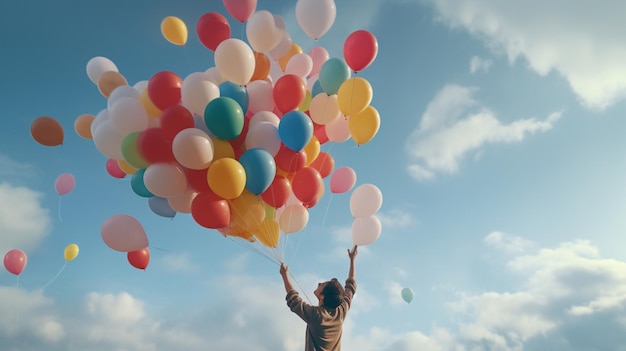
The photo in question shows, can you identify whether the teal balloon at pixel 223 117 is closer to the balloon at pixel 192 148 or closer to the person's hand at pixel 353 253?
the balloon at pixel 192 148

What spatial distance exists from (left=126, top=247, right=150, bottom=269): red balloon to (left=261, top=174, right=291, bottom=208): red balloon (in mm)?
1941

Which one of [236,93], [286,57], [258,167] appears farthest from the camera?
[286,57]

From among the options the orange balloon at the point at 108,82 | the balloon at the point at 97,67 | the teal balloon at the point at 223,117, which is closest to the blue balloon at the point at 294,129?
the teal balloon at the point at 223,117

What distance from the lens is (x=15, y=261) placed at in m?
7.57

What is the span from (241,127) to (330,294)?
82.9 inches

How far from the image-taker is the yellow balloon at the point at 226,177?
4.34m

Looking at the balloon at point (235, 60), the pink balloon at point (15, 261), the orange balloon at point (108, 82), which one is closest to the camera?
the balloon at point (235, 60)

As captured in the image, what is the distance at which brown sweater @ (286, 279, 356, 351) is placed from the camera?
3512mm

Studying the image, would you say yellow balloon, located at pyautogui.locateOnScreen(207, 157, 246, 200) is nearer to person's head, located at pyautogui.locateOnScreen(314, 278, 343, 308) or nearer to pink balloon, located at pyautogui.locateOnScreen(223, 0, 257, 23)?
person's head, located at pyautogui.locateOnScreen(314, 278, 343, 308)

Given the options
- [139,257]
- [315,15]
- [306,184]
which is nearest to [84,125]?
[139,257]

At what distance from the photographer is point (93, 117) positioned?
5672 millimetres

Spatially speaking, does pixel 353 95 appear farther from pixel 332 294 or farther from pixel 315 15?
pixel 332 294

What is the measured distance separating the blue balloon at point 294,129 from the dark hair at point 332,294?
1.69 metres

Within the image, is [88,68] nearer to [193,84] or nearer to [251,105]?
[193,84]
